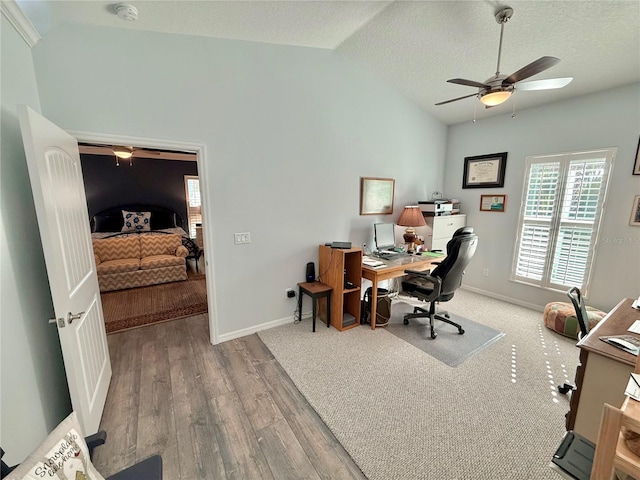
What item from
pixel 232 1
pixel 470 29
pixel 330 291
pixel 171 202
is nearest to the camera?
pixel 232 1

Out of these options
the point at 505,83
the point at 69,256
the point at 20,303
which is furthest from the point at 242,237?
the point at 505,83

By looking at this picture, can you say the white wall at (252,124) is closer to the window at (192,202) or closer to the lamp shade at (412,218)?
the lamp shade at (412,218)

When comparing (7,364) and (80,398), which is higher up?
(7,364)

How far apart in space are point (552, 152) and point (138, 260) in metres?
6.13

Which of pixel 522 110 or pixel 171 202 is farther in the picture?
pixel 171 202

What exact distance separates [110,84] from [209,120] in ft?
2.33

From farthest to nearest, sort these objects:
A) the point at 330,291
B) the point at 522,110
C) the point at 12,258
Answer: the point at 522,110
the point at 330,291
the point at 12,258

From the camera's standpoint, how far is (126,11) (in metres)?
1.74

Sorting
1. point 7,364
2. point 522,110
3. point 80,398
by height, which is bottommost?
point 80,398

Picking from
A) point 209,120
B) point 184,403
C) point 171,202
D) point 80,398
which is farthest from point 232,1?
point 171,202

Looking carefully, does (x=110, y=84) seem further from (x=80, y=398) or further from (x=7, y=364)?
(x=80, y=398)

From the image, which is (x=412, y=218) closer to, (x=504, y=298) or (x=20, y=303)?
(x=504, y=298)

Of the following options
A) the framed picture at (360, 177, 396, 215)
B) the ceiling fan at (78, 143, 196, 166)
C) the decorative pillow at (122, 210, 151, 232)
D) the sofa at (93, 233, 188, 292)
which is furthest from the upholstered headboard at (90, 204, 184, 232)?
the framed picture at (360, 177, 396, 215)

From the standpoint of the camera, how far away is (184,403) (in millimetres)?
1914
